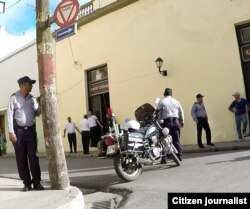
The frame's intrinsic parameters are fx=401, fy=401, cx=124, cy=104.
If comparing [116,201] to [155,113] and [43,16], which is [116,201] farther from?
[43,16]

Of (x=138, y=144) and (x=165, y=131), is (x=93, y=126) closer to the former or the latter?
(x=165, y=131)

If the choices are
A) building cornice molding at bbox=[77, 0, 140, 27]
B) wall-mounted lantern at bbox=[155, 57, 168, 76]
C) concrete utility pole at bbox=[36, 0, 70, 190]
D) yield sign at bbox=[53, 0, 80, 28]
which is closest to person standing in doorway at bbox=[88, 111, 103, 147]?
wall-mounted lantern at bbox=[155, 57, 168, 76]

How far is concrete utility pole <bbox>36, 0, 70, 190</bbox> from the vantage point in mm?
6531

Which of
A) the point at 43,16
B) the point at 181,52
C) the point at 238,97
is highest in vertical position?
the point at 181,52

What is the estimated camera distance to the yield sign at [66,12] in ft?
20.7

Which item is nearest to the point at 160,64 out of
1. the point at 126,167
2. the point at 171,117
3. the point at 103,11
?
the point at 103,11

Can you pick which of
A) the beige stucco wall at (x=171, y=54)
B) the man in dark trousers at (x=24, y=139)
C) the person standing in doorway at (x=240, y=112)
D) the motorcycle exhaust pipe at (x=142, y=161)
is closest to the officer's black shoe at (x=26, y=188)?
the man in dark trousers at (x=24, y=139)

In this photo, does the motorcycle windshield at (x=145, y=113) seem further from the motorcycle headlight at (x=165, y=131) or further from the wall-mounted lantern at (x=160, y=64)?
the wall-mounted lantern at (x=160, y=64)

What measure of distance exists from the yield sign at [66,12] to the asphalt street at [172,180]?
2.96 meters

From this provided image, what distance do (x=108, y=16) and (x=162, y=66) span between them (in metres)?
4.19

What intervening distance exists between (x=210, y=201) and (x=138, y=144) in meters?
3.29

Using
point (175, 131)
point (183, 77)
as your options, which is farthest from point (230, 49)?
point (175, 131)

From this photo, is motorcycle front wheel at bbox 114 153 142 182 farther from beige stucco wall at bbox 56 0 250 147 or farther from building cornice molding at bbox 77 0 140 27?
building cornice molding at bbox 77 0 140 27

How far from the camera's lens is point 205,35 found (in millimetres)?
14352
